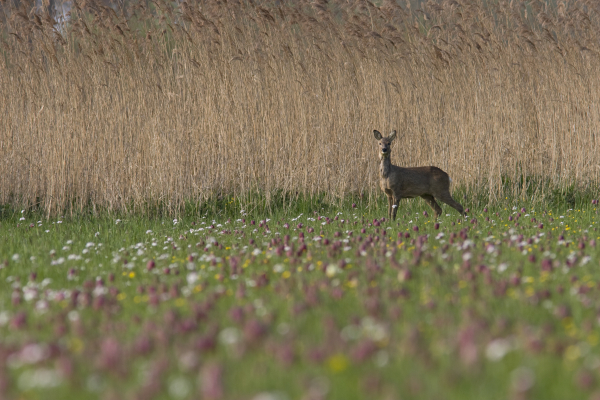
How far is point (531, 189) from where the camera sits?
944cm

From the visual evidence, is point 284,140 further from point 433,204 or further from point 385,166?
point 433,204

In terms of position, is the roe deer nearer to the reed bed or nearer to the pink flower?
the reed bed

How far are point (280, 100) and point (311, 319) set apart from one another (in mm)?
6596

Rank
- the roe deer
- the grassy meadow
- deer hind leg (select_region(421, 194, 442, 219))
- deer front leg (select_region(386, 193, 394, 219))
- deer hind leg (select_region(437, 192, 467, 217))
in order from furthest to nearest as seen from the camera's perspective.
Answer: deer hind leg (select_region(421, 194, 442, 219)) < deer front leg (select_region(386, 193, 394, 219)) < deer hind leg (select_region(437, 192, 467, 217)) < the roe deer < the grassy meadow

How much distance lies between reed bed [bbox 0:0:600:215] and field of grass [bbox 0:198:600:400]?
269 centimetres

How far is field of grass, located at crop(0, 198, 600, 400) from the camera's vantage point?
2.83 meters

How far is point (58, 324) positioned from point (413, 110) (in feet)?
23.9

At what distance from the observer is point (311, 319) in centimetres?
384

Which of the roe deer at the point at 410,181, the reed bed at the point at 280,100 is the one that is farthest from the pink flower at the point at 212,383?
the reed bed at the point at 280,100

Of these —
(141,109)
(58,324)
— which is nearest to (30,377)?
(58,324)

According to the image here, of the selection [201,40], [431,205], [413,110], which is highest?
[201,40]

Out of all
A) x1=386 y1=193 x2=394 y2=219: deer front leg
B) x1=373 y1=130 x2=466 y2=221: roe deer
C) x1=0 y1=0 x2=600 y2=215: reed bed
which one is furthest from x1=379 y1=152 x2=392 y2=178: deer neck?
x1=0 y1=0 x2=600 y2=215: reed bed

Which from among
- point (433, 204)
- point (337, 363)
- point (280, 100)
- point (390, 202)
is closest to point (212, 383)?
point (337, 363)

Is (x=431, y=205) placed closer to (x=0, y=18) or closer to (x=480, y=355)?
(x=480, y=355)
